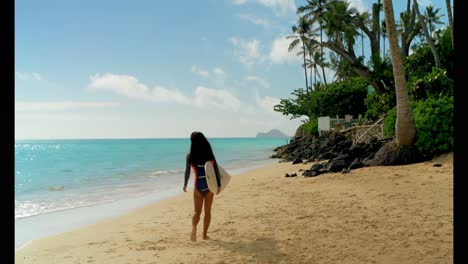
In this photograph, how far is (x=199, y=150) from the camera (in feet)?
20.1

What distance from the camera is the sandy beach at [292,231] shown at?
5.28m

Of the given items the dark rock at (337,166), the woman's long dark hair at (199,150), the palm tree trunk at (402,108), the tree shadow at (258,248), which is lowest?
the tree shadow at (258,248)

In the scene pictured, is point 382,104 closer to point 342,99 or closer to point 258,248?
point 342,99

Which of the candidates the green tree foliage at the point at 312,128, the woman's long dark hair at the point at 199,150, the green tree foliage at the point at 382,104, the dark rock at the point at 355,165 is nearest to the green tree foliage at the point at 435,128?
the dark rock at the point at 355,165

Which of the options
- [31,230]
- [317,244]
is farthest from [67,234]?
[317,244]

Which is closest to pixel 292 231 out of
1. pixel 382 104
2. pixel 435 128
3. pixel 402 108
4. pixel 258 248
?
pixel 258 248

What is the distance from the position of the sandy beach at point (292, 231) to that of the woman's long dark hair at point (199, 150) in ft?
4.29

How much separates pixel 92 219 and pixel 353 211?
6.28 metres

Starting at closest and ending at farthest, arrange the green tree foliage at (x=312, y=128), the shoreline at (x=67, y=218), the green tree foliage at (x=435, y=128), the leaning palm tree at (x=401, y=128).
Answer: the shoreline at (x=67, y=218) → the green tree foliage at (x=435, y=128) → the leaning palm tree at (x=401, y=128) → the green tree foliage at (x=312, y=128)

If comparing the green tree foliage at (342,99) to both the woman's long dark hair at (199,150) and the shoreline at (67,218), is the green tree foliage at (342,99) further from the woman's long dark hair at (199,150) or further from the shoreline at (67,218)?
the woman's long dark hair at (199,150)

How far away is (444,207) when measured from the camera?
735 centimetres

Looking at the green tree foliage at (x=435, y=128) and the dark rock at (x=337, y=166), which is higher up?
the green tree foliage at (x=435, y=128)

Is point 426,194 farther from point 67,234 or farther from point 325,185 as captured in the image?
point 67,234

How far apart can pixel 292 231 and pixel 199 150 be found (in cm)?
209
